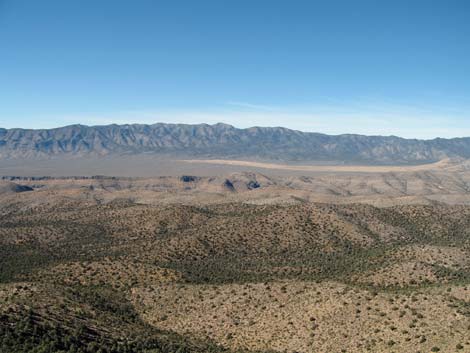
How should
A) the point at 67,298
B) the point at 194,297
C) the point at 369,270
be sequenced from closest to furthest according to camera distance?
1. the point at 67,298
2. the point at 194,297
3. the point at 369,270

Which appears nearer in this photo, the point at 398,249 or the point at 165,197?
the point at 398,249

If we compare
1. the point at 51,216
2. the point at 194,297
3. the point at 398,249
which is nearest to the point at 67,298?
the point at 194,297

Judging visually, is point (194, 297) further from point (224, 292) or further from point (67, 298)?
point (67, 298)

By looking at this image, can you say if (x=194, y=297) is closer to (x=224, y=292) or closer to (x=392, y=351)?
(x=224, y=292)

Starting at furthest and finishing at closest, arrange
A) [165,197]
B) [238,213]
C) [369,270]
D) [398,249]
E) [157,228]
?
1. [165,197]
2. [238,213]
3. [157,228]
4. [398,249]
5. [369,270]

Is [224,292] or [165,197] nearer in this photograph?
[224,292]

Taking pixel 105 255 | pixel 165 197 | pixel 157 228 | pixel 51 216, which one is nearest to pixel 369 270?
pixel 105 255

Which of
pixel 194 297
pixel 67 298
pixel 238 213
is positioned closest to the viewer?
pixel 67 298

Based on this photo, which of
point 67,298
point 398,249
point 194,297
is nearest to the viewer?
point 67,298

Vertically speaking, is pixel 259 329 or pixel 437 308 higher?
pixel 437 308
